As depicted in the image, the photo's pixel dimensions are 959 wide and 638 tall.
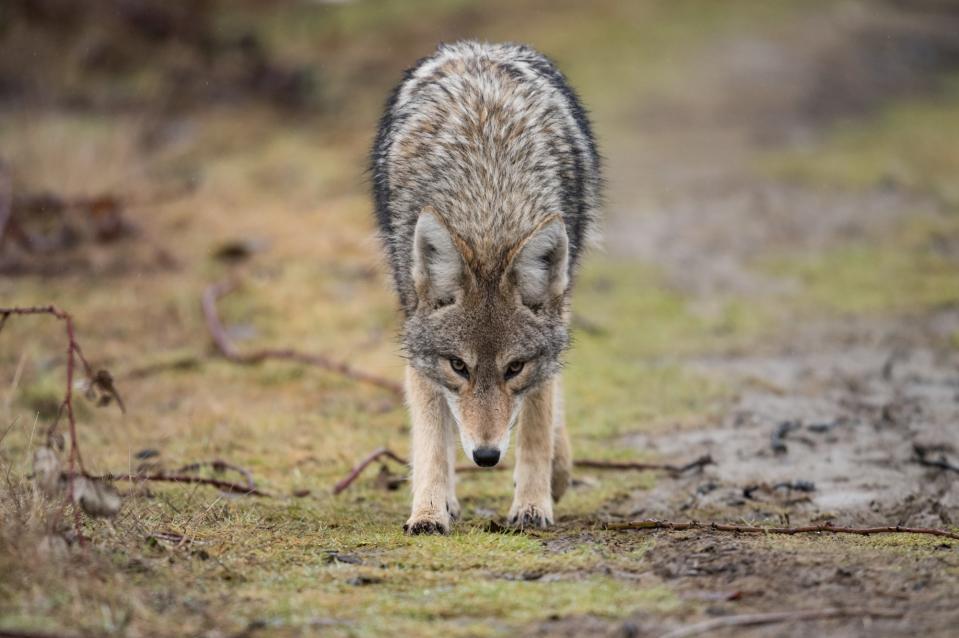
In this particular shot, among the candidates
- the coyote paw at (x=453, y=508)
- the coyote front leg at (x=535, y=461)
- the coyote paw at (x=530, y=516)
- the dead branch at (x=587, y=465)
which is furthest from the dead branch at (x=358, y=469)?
the coyote paw at (x=530, y=516)

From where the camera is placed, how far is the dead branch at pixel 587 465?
6273 mm

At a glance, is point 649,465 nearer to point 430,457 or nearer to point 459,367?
point 430,457

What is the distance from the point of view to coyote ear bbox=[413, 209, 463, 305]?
5137mm

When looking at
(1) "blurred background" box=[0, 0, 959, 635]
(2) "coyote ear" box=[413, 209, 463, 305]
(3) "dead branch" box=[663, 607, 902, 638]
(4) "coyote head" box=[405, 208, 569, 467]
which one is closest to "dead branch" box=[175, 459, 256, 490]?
(1) "blurred background" box=[0, 0, 959, 635]

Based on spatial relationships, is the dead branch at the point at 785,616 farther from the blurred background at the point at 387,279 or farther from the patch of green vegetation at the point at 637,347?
the patch of green vegetation at the point at 637,347

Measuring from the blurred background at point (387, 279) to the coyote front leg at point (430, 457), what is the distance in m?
0.18

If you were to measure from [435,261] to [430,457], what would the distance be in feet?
3.25

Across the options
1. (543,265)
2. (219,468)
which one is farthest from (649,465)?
(219,468)

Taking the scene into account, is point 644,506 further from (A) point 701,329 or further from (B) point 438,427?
(A) point 701,329

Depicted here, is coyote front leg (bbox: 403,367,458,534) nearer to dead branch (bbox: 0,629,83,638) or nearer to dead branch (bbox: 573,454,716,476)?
dead branch (bbox: 573,454,716,476)

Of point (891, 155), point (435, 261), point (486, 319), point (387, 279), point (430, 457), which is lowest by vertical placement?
point (430, 457)

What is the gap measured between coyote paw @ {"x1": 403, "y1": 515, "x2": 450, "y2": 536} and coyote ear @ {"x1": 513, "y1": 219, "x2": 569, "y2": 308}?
3.53ft

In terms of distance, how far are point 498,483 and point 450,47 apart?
2.56 m

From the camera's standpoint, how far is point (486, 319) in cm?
512
